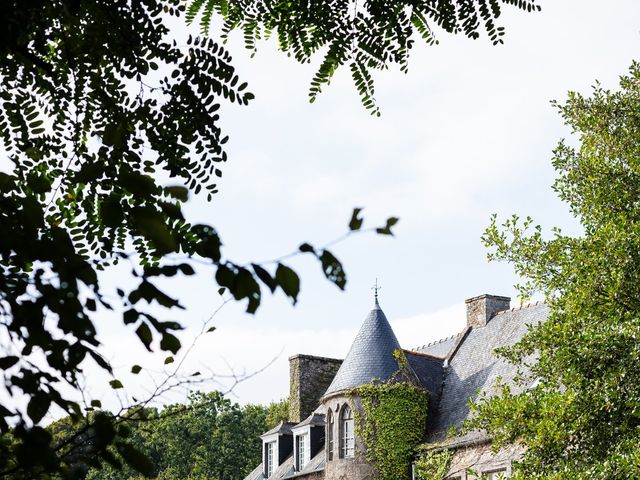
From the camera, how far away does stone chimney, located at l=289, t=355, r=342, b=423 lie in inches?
1452

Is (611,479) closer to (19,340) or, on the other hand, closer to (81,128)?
(81,128)

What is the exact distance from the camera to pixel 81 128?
4.92 metres

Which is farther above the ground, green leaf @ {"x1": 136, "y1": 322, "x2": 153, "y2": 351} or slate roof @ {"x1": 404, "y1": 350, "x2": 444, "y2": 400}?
slate roof @ {"x1": 404, "y1": 350, "x2": 444, "y2": 400}

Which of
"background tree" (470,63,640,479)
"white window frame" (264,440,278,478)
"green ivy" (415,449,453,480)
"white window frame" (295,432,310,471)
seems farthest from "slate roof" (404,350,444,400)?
"background tree" (470,63,640,479)

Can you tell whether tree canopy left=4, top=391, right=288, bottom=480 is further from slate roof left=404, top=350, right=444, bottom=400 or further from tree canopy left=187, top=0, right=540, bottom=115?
tree canopy left=187, top=0, right=540, bottom=115

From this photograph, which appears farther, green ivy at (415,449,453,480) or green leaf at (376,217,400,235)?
green ivy at (415,449,453,480)

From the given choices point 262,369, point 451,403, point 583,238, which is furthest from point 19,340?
point 451,403

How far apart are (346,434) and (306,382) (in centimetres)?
578

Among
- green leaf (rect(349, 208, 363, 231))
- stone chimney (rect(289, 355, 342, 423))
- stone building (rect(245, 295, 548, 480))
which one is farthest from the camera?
stone chimney (rect(289, 355, 342, 423))

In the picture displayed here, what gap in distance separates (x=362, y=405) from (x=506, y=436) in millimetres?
15950

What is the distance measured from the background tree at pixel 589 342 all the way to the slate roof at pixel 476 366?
1268 cm

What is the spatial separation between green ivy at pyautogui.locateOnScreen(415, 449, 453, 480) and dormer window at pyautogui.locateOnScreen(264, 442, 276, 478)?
9.64m

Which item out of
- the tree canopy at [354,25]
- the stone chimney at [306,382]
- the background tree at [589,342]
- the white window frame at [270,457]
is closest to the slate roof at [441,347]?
the stone chimney at [306,382]

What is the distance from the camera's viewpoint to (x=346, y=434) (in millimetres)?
31609
